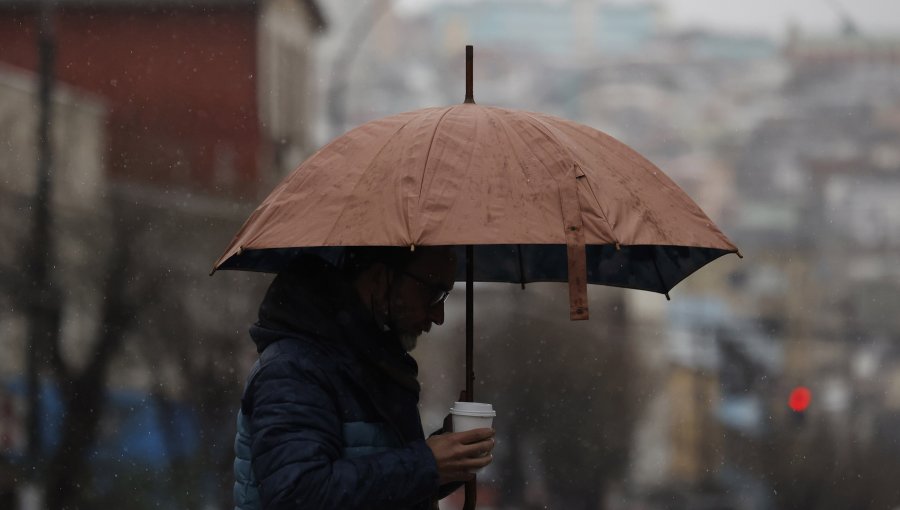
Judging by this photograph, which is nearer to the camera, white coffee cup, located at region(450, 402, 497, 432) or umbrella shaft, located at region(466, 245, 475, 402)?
white coffee cup, located at region(450, 402, 497, 432)

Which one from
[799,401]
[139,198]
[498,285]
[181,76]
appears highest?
[181,76]

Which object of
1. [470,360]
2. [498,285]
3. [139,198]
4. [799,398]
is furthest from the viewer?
[799,398]

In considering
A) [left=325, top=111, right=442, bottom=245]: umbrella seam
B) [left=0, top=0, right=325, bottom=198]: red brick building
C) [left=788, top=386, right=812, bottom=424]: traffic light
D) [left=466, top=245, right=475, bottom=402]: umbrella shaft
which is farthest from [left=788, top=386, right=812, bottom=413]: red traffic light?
[left=325, top=111, right=442, bottom=245]: umbrella seam

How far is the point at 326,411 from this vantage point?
2.24m

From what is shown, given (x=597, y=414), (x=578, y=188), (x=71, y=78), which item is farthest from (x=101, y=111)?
(x=578, y=188)

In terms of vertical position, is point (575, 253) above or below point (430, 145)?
below

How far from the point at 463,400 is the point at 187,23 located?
31.6 ft

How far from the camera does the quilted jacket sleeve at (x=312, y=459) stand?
2150 mm

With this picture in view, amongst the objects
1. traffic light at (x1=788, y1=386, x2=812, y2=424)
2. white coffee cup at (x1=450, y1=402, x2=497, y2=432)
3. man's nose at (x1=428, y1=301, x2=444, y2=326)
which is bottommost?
traffic light at (x1=788, y1=386, x2=812, y2=424)

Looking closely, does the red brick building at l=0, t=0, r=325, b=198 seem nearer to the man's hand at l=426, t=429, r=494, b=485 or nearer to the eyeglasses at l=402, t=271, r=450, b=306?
the eyeglasses at l=402, t=271, r=450, b=306

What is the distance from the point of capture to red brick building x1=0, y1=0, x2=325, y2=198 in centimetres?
1141

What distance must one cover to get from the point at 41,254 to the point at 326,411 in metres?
9.48

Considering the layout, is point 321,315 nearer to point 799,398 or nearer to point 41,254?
point 41,254

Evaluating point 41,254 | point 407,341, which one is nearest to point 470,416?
point 407,341
